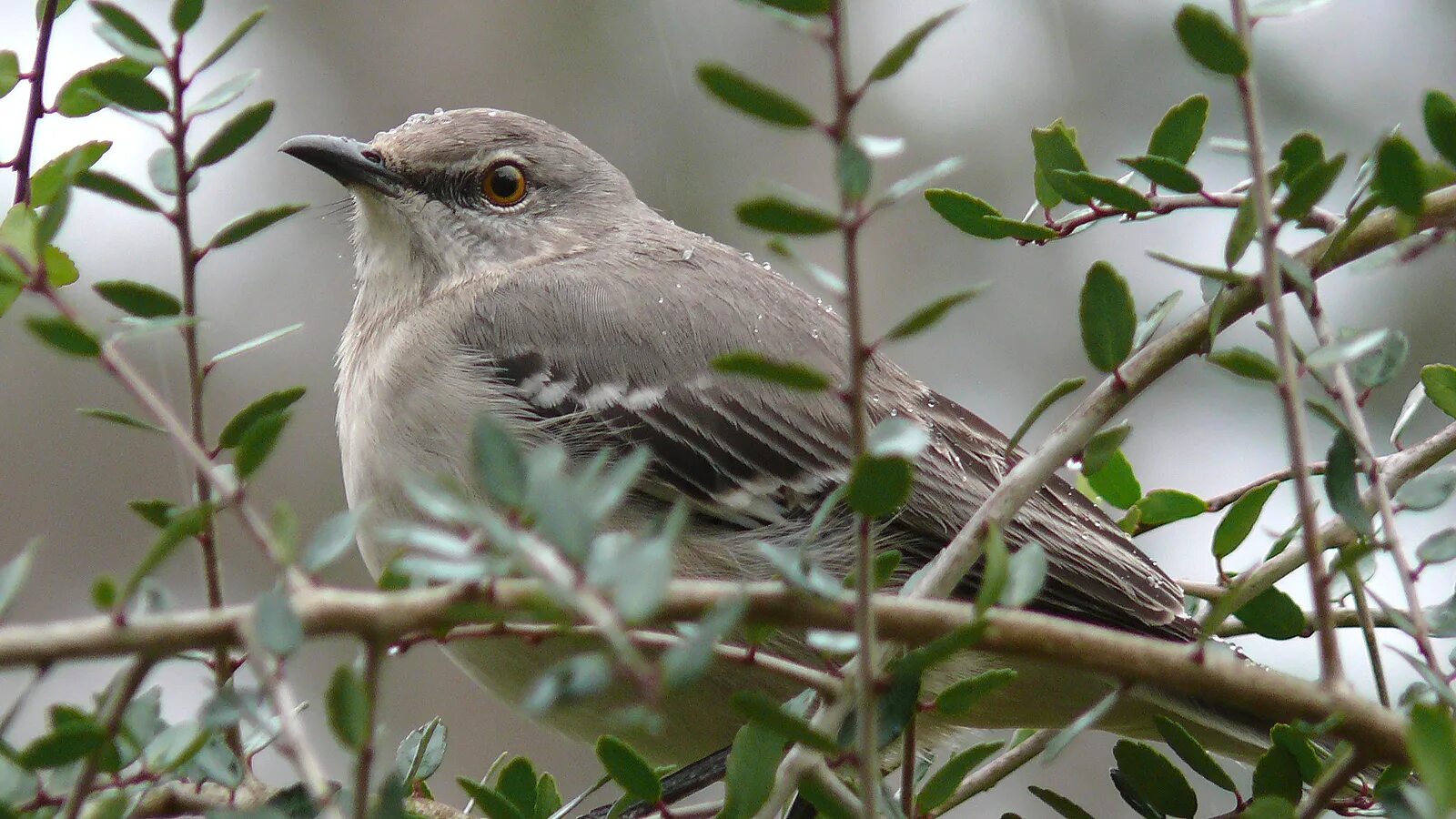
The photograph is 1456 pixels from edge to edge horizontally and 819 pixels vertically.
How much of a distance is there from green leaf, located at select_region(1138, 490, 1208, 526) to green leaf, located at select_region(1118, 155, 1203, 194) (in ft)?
2.41

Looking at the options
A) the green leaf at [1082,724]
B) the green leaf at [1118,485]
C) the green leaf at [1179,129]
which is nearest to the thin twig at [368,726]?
the green leaf at [1082,724]

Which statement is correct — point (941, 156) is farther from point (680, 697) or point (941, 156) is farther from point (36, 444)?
point (680, 697)

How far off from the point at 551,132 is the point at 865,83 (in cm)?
339

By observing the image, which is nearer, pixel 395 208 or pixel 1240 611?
pixel 1240 611

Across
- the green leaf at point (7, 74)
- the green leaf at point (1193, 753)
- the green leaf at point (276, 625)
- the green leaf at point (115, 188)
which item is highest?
the green leaf at point (7, 74)

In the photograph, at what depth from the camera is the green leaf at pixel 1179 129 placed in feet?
6.22

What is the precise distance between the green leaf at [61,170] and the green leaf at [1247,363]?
114cm

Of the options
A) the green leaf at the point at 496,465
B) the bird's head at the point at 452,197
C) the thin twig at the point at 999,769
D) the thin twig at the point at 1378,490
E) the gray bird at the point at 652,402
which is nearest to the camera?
the green leaf at the point at 496,465

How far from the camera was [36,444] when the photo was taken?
25.8 feet

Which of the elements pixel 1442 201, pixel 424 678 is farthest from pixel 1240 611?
pixel 424 678

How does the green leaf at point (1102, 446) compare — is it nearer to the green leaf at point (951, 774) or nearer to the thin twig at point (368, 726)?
the green leaf at point (951, 774)

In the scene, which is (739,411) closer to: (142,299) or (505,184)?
(505,184)

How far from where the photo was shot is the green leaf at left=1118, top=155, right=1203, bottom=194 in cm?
154

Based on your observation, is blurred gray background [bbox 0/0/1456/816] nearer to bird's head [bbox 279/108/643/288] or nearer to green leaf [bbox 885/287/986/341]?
bird's head [bbox 279/108/643/288]
